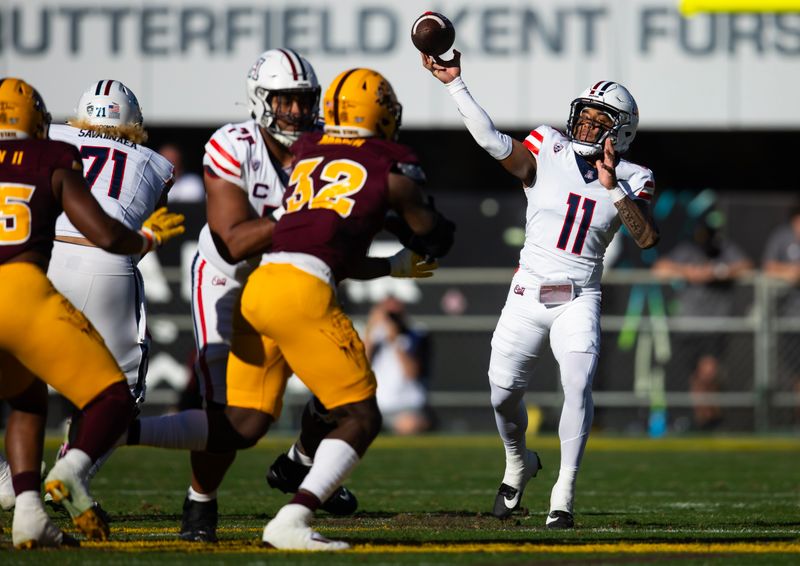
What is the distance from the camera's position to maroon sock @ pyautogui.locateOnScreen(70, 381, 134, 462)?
515 cm

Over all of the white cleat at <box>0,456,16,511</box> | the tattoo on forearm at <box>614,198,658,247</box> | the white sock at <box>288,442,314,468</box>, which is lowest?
the white cleat at <box>0,456,16,511</box>

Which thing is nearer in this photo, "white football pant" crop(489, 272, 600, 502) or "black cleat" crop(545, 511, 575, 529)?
"black cleat" crop(545, 511, 575, 529)

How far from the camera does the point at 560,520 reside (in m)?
6.35

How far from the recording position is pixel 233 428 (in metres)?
5.47

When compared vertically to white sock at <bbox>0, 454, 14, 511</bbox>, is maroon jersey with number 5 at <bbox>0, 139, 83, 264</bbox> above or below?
above

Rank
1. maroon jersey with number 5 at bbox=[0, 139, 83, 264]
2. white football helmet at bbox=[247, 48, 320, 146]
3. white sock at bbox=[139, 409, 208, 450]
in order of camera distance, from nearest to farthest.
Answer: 1. maroon jersey with number 5 at bbox=[0, 139, 83, 264]
2. white sock at bbox=[139, 409, 208, 450]
3. white football helmet at bbox=[247, 48, 320, 146]

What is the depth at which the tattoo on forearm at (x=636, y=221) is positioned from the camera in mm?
6672

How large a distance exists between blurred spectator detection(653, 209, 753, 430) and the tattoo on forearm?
6.97 meters

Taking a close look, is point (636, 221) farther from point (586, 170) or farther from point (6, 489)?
point (6, 489)

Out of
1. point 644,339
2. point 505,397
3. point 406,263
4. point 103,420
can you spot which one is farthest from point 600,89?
point 644,339

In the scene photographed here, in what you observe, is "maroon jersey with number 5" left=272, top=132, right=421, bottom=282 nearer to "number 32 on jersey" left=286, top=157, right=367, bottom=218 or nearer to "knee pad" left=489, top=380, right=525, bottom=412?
"number 32 on jersey" left=286, top=157, right=367, bottom=218

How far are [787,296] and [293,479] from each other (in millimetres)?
8218

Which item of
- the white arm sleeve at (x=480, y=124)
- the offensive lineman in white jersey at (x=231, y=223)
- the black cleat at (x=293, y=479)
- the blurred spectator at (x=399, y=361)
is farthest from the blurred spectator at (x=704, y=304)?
the offensive lineman in white jersey at (x=231, y=223)

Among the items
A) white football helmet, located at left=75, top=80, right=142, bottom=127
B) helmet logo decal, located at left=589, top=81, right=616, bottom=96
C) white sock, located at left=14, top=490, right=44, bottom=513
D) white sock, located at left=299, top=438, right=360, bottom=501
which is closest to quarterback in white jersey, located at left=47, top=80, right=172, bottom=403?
white football helmet, located at left=75, top=80, right=142, bottom=127
